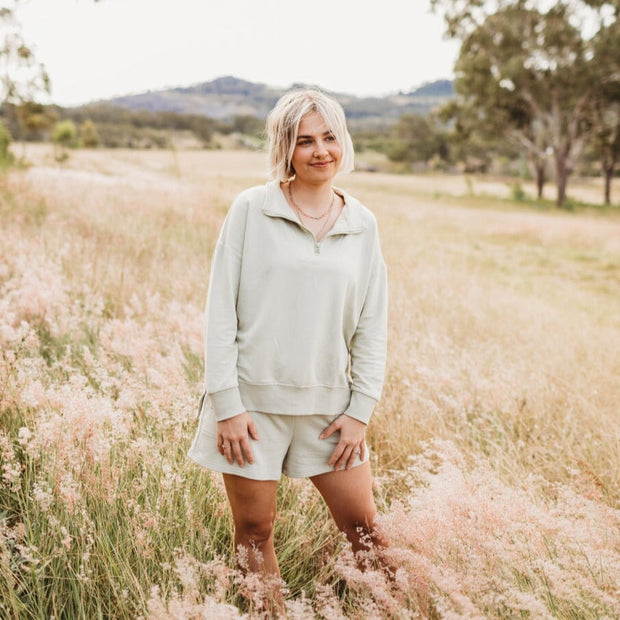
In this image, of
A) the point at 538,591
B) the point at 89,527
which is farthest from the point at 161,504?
the point at 538,591

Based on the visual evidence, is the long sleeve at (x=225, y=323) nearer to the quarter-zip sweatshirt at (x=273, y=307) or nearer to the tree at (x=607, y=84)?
the quarter-zip sweatshirt at (x=273, y=307)

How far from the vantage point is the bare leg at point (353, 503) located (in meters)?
2.12

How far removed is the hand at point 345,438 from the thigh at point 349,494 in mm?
59

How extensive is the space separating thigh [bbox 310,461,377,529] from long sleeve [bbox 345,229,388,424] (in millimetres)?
227

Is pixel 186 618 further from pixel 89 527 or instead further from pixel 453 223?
pixel 453 223

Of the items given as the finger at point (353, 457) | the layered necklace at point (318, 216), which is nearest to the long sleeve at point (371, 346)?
the finger at point (353, 457)

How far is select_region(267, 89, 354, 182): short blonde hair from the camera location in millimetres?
1979

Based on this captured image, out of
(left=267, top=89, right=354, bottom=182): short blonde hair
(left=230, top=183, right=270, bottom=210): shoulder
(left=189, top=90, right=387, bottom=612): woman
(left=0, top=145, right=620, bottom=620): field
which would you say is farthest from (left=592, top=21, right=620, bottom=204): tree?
(left=230, top=183, right=270, bottom=210): shoulder

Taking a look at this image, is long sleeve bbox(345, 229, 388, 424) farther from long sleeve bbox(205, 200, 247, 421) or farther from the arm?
long sleeve bbox(205, 200, 247, 421)

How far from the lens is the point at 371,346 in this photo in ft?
7.12

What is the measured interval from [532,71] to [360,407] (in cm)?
2935

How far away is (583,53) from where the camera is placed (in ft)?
83.5

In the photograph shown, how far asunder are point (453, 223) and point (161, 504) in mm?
16670

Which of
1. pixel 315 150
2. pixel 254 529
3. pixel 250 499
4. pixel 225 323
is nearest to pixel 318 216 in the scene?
pixel 315 150
